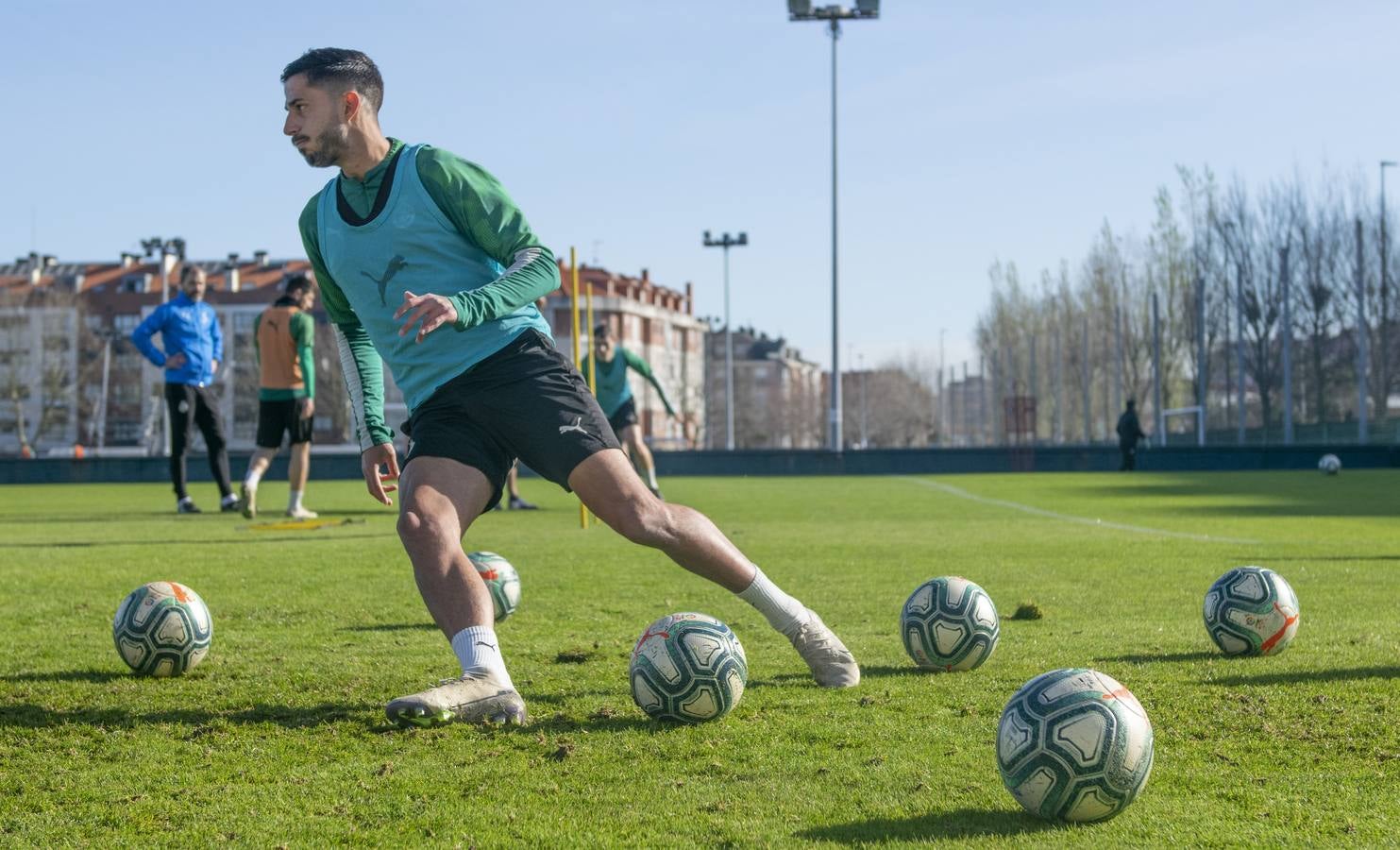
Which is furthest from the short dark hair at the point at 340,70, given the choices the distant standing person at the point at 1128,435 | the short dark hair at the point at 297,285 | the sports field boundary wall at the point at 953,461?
the distant standing person at the point at 1128,435

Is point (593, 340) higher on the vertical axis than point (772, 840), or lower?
higher

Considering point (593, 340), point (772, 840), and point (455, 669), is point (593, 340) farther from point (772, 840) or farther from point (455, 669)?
point (772, 840)

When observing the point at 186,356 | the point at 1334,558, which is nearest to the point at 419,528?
the point at 1334,558

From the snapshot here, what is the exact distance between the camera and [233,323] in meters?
114

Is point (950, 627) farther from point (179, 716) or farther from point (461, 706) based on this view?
point (179, 716)

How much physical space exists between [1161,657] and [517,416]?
2.86 meters

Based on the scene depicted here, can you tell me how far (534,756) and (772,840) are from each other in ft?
3.58

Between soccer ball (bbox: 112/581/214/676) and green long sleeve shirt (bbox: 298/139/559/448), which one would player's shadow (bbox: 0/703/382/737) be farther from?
green long sleeve shirt (bbox: 298/139/559/448)

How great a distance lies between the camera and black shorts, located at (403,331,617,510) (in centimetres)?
468

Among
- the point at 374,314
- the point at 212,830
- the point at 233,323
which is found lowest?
the point at 212,830

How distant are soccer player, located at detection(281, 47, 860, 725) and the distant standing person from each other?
3117 cm

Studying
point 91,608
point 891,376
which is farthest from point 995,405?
point 91,608

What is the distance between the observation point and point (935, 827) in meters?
3.29

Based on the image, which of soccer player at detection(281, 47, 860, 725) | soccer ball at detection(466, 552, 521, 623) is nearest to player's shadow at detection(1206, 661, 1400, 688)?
soccer player at detection(281, 47, 860, 725)
